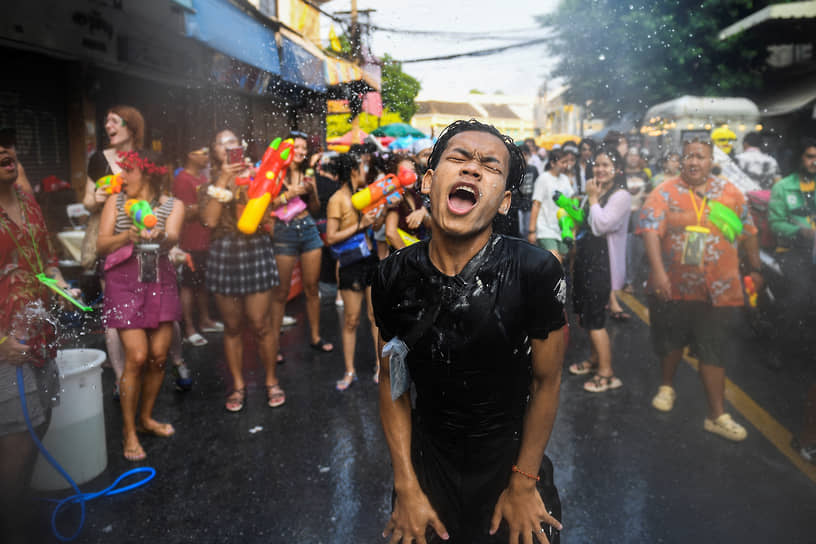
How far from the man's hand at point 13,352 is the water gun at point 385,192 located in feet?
7.57

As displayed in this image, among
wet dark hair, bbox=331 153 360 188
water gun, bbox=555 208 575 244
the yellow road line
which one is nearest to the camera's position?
the yellow road line

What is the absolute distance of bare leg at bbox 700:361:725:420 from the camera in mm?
3662

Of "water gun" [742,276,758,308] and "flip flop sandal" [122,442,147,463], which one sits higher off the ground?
"water gun" [742,276,758,308]

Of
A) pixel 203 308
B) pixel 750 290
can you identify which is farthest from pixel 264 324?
pixel 750 290

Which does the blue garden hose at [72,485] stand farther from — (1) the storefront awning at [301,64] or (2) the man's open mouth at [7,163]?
(1) the storefront awning at [301,64]

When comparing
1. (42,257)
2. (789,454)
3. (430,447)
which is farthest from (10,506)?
(789,454)

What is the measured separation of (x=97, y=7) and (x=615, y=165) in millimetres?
6071

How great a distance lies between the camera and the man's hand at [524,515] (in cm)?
157

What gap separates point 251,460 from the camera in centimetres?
343

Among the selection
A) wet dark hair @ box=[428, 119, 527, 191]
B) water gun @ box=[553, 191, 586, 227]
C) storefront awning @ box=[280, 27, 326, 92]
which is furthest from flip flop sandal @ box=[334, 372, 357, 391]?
storefront awning @ box=[280, 27, 326, 92]

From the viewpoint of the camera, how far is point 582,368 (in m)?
4.87

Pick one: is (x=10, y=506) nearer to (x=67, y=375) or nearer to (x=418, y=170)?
(x=67, y=375)

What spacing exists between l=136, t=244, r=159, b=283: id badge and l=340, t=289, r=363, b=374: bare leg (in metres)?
1.48

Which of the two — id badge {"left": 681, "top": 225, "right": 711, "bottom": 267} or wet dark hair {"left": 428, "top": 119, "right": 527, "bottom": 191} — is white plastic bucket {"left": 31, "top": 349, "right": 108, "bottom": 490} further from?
id badge {"left": 681, "top": 225, "right": 711, "bottom": 267}
